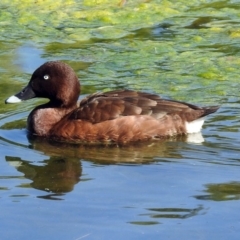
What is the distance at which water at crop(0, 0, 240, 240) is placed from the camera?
6484 millimetres

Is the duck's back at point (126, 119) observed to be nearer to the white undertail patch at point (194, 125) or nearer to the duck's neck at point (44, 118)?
the white undertail patch at point (194, 125)

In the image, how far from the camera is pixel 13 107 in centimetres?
1016

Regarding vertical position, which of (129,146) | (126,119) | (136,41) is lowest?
(129,146)

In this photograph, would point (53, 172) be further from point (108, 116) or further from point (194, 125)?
point (194, 125)

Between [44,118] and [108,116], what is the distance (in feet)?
2.38

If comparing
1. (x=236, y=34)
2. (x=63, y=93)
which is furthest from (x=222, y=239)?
(x=236, y=34)

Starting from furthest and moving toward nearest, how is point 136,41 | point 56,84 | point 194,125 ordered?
point 136,41, point 56,84, point 194,125

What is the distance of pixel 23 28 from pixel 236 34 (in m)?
3.25

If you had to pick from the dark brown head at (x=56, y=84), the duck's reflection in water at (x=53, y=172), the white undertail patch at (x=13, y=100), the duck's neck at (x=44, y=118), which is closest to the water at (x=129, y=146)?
the duck's reflection in water at (x=53, y=172)

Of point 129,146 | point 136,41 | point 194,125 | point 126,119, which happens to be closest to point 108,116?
point 126,119

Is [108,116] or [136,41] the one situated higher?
[136,41]

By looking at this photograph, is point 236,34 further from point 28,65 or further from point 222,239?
point 222,239

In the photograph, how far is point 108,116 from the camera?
8914mm

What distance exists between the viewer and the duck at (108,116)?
8.91m
